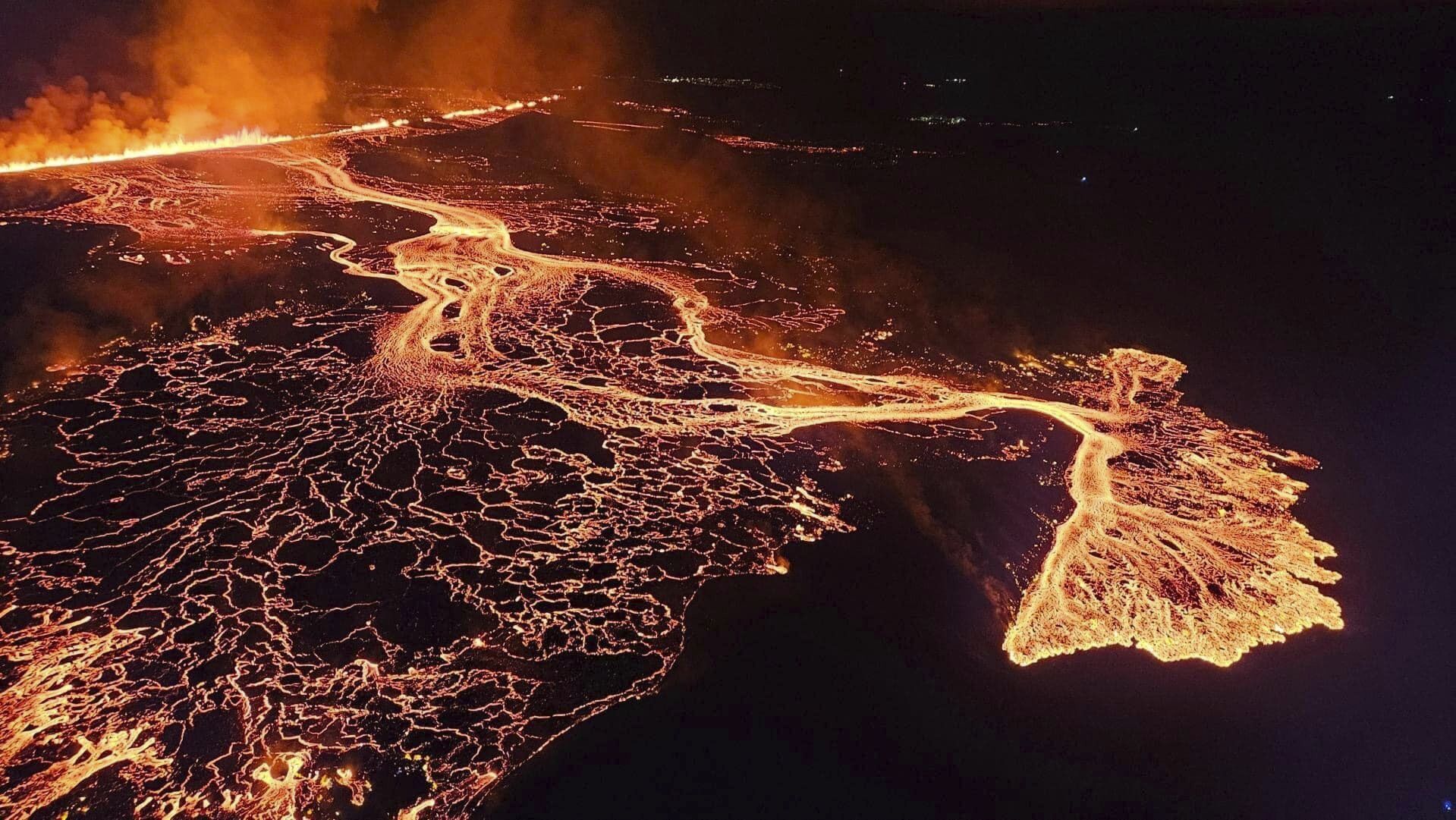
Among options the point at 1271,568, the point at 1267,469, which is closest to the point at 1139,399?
the point at 1267,469

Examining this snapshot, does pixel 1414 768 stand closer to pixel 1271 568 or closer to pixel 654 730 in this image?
pixel 1271 568

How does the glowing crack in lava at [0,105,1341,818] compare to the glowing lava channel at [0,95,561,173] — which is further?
the glowing lava channel at [0,95,561,173]

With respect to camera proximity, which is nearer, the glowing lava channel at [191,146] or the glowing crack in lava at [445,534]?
the glowing crack in lava at [445,534]

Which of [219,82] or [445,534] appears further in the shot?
[219,82]

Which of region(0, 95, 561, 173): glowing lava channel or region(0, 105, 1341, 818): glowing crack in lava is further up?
region(0, 105, 1341, 818): glowing crack in lava

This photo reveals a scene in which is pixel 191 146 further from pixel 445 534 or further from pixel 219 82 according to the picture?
pixel 445 534

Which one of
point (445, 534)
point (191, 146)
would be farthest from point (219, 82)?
point (445, 534)

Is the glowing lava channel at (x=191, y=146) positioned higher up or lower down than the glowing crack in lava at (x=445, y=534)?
lower down

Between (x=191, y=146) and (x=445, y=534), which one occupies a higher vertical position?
(x=445, y=534)
